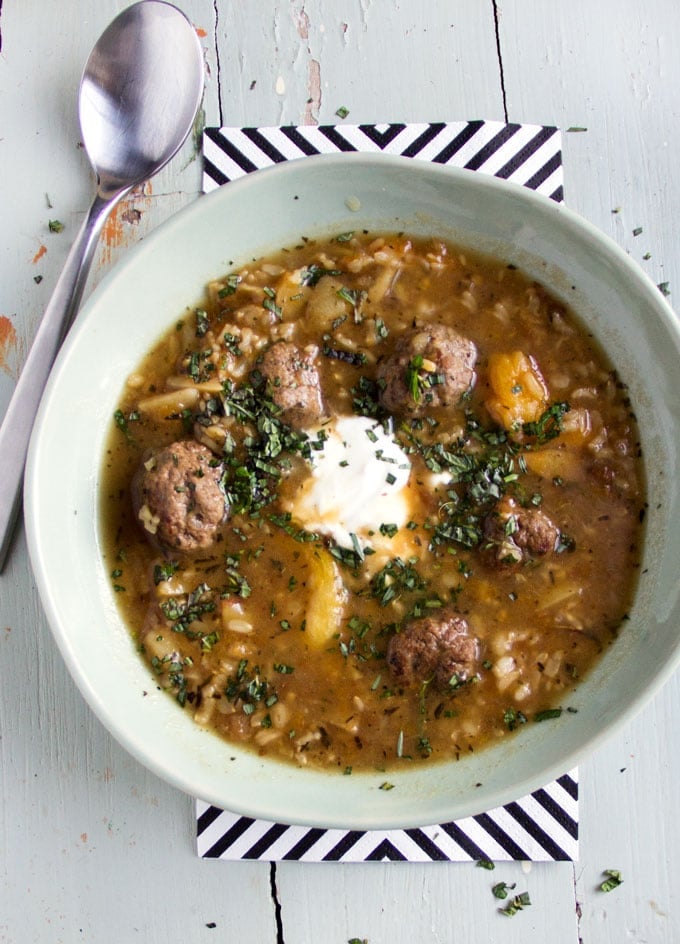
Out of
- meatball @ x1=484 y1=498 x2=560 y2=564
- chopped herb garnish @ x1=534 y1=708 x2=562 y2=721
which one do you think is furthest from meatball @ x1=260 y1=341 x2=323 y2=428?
chopped herb garnish @ x1=534 y1=708 x2=562 y2=721

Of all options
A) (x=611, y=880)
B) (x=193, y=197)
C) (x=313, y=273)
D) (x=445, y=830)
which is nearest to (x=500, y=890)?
(x=445, y=830)

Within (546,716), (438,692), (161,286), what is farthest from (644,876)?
(161,286)

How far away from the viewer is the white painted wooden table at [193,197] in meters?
5.60

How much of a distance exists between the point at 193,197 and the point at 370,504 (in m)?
2.25

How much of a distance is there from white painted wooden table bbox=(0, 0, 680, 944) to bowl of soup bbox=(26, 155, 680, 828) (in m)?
0.59

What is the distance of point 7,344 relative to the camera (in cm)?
570

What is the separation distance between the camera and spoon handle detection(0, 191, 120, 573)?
5395mm

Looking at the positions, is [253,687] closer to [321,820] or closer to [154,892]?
[321,820]

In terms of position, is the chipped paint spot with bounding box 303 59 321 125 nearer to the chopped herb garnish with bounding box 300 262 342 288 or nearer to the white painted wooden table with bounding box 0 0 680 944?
the white painted wooden table with bounding box 0 0 680 944

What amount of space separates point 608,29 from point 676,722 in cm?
443

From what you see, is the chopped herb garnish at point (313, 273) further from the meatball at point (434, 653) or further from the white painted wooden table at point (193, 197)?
the meatball at point (434, 653)

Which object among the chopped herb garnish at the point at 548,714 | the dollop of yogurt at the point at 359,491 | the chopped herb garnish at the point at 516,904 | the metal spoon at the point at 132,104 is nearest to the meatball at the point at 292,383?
the dollop of yogurt at the point at 359,491

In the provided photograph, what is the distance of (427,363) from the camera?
5.04 meters

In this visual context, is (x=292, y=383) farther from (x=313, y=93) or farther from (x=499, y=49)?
(x=499, y=49)
